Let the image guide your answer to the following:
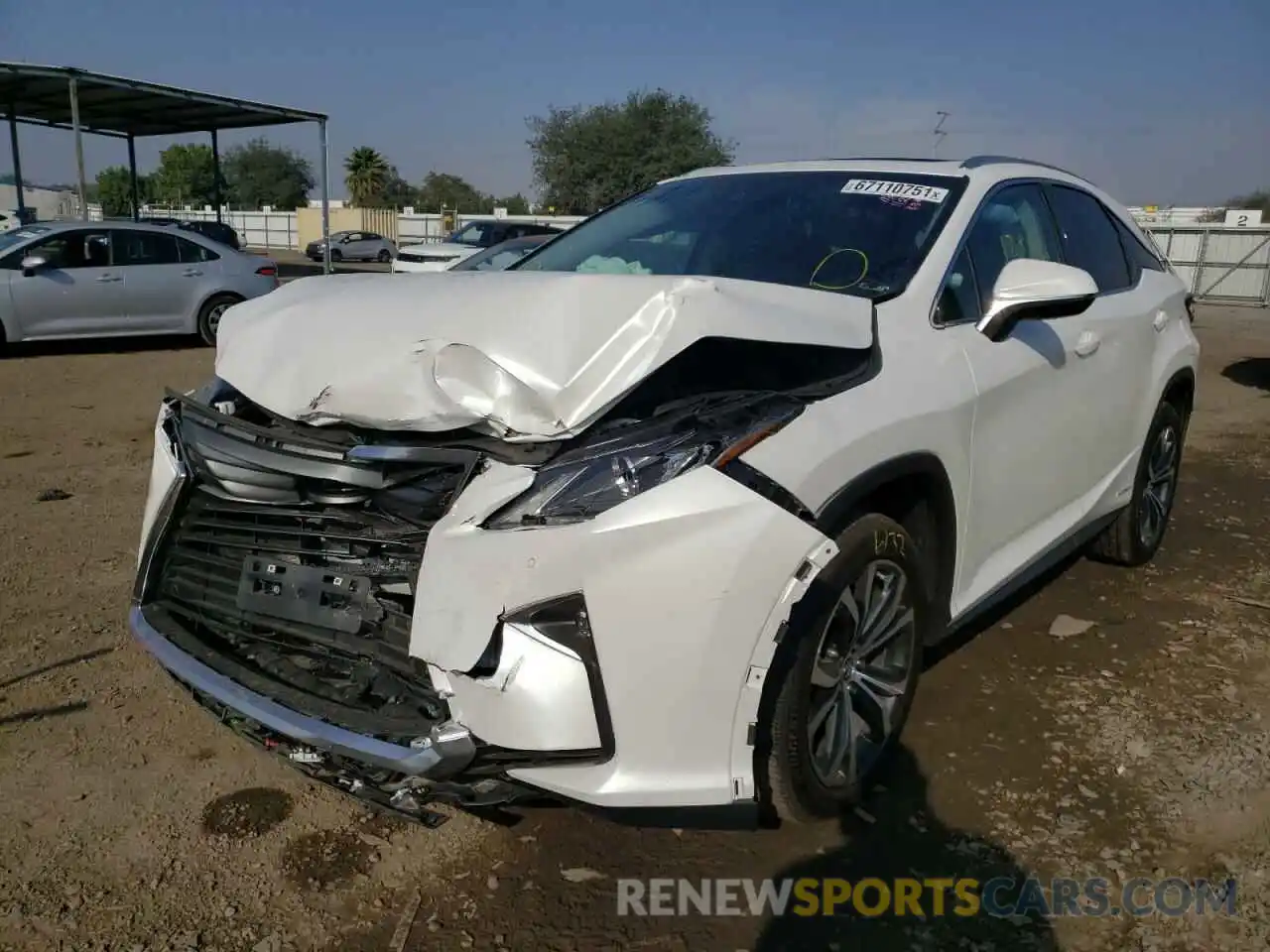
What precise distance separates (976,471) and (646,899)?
154cm

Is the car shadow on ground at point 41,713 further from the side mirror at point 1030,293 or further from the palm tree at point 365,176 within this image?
the palm tree at point 365,176

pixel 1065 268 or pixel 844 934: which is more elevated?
pixel 1065 268

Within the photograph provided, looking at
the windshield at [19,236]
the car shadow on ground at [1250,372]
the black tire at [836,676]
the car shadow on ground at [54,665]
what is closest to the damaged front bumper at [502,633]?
the black tire at [836,676]

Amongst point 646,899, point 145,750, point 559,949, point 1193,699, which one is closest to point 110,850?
point 145,750

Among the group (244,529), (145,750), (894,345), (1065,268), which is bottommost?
(145,750)

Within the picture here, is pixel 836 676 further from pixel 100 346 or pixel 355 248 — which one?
pixel 355 248

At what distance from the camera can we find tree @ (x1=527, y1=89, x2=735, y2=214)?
50.3m

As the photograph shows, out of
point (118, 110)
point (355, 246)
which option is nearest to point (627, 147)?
point (355, 246)

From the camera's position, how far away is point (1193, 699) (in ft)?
11.6

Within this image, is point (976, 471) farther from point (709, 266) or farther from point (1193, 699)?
point (1193, 699)

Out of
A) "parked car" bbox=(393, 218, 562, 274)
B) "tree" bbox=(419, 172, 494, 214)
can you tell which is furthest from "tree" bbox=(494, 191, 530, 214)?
"parked car" bbox=(393, 218, 562, 274)

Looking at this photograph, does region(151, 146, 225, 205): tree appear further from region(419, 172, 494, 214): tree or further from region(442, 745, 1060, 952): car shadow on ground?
region(442, 745, 1060, 952): car shadow on ground

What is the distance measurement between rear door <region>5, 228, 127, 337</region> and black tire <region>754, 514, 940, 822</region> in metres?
11.3

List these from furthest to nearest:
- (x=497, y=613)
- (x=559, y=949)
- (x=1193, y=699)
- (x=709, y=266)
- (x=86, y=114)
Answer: (x=86, y=114) < (x=1193, y=699) < (x=709, y=266) < (x=559, y=949) < (x=497, y=613)
